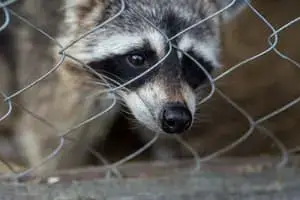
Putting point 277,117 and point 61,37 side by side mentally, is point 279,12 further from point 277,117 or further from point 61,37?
point 61,37

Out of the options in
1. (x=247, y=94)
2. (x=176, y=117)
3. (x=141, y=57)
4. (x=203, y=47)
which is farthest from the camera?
(x=247, y=94)

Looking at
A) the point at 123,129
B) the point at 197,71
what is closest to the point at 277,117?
the point at 123,129

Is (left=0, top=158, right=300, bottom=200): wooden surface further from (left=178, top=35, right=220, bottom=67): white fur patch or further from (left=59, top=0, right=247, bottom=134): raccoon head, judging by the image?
(left=178, top=35, right=220, bottom=67): white fur patch

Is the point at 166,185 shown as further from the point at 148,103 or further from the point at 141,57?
the point at 141,57

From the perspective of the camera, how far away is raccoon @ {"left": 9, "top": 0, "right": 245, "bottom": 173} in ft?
6.61

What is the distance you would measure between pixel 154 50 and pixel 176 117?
0.20 metres

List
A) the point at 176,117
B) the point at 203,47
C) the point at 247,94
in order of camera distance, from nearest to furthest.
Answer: the point at 176,117 < the point at 203,47 < the point at 247,94

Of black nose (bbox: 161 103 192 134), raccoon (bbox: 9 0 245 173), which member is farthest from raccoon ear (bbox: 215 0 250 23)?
black nose (bbox: 161 103 192 134)

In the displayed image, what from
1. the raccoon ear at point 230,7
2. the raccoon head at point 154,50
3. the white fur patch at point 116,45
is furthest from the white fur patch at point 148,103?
the raccoon ear at point 230,7

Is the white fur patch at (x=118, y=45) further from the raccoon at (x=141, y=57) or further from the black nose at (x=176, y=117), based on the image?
the black nose at (x=176, y=117)

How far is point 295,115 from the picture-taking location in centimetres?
290

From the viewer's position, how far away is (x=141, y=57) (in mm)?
2088

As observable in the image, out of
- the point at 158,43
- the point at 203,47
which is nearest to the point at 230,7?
the point at 203,47

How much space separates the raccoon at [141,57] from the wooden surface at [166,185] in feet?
0.44
